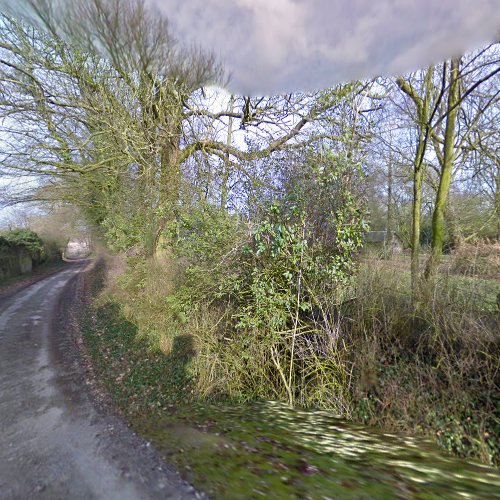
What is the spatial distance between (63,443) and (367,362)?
391 cm

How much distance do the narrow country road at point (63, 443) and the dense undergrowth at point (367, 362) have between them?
2.16 ft

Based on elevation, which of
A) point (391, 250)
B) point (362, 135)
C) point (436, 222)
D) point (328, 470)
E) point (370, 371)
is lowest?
point (328, 470)

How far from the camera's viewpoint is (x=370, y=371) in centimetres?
373

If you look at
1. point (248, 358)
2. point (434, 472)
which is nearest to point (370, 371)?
point (434, 472)

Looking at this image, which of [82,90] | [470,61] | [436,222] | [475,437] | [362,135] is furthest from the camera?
[82,90]

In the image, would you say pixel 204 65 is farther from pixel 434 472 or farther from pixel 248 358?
pixel 434 472

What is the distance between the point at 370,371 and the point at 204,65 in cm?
472

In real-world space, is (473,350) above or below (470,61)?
below

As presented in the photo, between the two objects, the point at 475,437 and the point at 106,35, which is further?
the point at 106,35

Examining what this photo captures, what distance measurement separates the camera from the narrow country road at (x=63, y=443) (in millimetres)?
2697

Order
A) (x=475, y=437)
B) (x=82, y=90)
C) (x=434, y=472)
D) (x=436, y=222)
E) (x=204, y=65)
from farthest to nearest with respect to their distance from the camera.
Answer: (x=82, y=90), (x=436, y=222), (x=204, y=65), (x=475, y=437), (x=434, y=472)

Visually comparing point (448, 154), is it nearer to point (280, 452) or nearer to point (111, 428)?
point (280, 452)

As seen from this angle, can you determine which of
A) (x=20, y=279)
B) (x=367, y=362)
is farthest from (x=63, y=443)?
(x=20, y=279)

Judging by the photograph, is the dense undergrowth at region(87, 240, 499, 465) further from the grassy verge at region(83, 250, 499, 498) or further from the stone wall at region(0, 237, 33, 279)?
the stone wall at region(0, 237, 33, 279)
